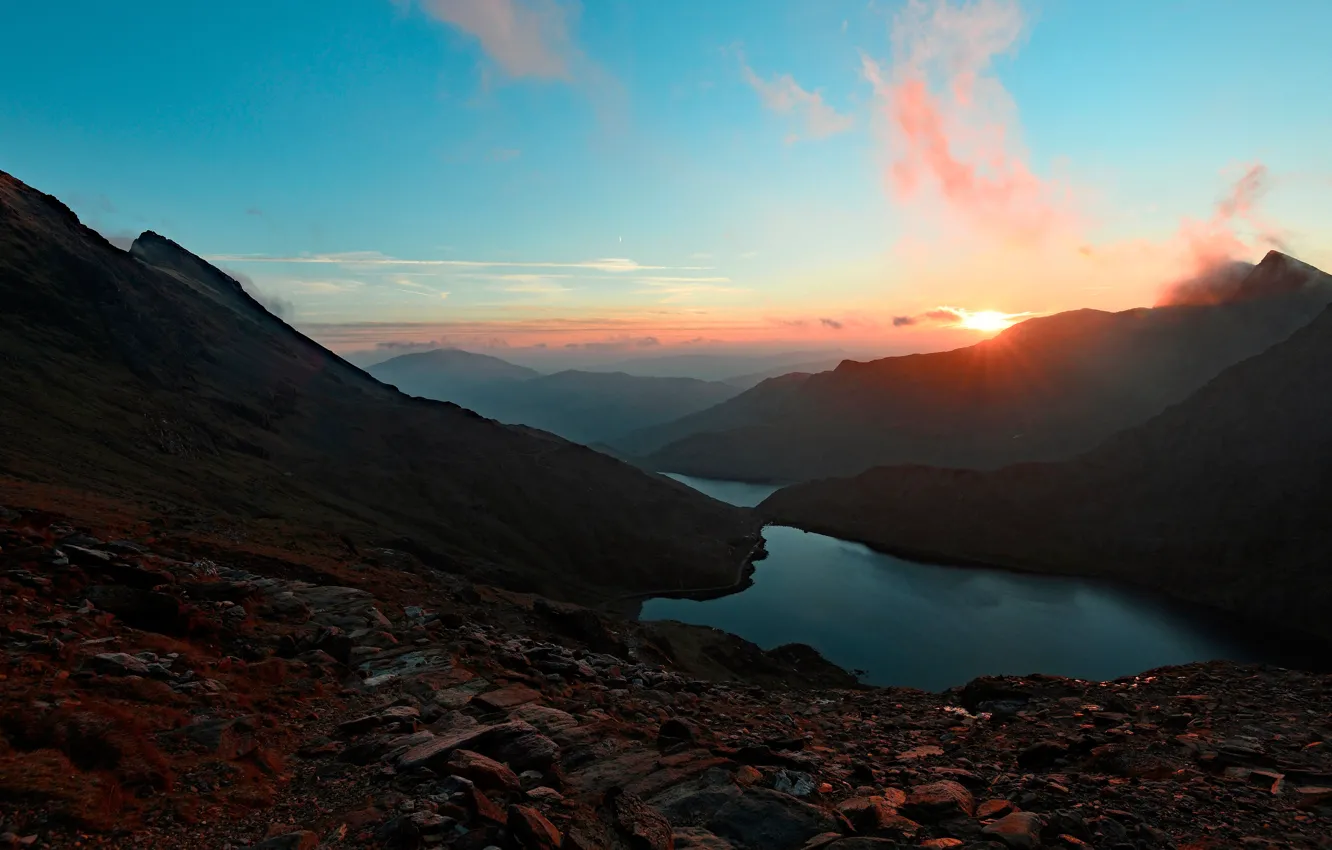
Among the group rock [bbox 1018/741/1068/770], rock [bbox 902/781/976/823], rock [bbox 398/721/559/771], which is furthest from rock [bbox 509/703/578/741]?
rock [bbox 1018/741/1068/770]

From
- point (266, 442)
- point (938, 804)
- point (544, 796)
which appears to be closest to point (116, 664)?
point (544, 796)

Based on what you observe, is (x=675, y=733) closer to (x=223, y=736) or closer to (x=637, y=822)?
(x=637, y=822)

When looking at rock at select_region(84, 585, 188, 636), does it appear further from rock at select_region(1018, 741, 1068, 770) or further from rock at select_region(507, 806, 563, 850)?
rock at select_region(1018, 741, 1068, 770)

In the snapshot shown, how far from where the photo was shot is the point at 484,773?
1229 centimetres

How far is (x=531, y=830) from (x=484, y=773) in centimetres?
236

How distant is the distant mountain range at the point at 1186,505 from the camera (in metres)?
109

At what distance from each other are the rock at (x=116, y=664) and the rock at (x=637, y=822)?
11.5 m

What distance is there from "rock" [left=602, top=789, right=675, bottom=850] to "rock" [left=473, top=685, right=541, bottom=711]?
19.5ft

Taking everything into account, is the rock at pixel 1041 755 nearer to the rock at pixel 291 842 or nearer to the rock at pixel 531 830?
the rock at pixel 531 830

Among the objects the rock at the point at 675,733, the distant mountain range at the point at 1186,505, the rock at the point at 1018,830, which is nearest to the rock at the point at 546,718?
the rock at the point at 675,733

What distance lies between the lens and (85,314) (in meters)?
98.2

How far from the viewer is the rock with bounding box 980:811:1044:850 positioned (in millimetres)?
11047

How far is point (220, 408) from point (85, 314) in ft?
79.9

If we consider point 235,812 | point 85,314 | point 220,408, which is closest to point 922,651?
point 235,812
